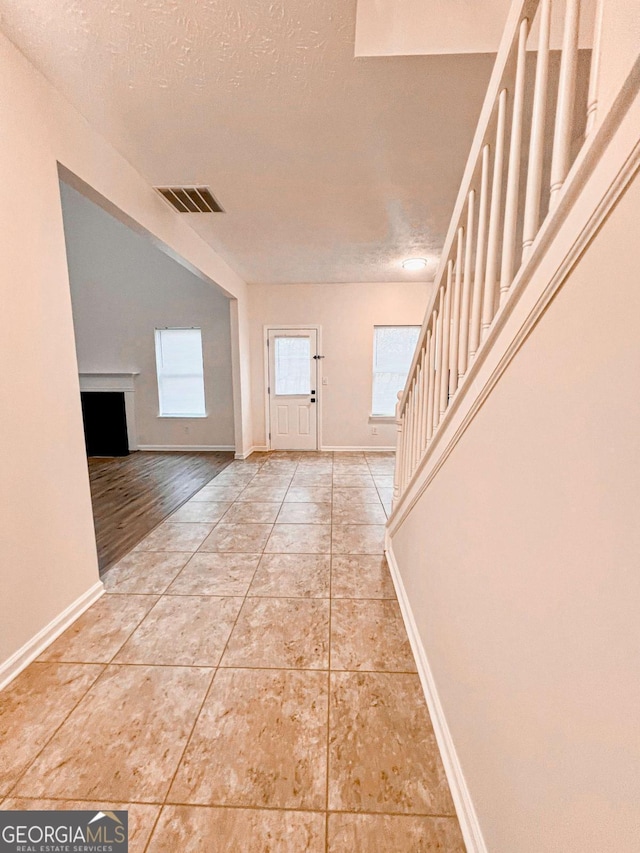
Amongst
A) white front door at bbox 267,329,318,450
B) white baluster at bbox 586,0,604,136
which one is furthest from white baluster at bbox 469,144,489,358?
white front door at bbox 267,329,318,450

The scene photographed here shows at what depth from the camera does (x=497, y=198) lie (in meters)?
0.96

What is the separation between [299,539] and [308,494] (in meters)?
1.06

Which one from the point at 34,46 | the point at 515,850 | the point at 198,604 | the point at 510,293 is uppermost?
the point at 34,46

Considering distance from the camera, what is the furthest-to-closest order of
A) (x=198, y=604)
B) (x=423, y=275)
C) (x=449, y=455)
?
1. (x=423, y=275)
2. (x=198, y=604)
3. (x=449, y=455)

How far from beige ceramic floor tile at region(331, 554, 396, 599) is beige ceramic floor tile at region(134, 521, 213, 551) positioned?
43.6 inches

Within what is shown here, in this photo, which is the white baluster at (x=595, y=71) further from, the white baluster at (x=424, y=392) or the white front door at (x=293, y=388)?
the white front door at (x=293, y=388)

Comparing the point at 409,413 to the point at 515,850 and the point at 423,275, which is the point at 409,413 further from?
the point at 423,275

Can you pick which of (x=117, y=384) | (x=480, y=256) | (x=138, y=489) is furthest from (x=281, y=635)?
(x=117, y=384)

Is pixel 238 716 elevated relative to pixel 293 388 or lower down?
lower down

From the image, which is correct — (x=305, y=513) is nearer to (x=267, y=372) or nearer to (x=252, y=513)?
(x=252, y=513)

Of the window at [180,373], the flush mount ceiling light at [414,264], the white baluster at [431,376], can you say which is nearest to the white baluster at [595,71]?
the white baluster at [431,376]

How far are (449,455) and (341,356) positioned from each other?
177 inches

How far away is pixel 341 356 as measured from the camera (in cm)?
558

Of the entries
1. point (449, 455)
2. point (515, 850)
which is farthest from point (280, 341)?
point (515, 850)
